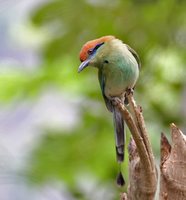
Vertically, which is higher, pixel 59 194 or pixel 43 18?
pixel 43 18

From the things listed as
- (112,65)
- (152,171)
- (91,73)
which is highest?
(91,73)

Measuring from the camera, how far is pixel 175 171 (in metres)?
0.66

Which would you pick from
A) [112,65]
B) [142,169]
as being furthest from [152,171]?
[112,65]

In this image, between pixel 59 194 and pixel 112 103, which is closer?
pixel 112 103

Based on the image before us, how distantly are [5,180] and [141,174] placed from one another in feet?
3.01

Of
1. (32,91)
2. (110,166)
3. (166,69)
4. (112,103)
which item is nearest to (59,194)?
(110,166)

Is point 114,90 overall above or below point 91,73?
below

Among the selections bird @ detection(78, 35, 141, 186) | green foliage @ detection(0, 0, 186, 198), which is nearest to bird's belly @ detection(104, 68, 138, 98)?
bird @ detection(78, 35, 141, 186)

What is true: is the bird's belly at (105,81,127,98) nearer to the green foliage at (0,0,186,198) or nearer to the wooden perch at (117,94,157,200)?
the wooden perch at (117,94,157,200)

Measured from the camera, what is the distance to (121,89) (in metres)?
0.69

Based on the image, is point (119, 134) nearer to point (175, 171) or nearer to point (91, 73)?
point (175, 171)

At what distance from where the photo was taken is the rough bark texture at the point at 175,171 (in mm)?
658

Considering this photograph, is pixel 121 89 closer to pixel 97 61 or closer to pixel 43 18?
pixel 97 61

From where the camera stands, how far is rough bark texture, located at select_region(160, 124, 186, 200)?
658mm
